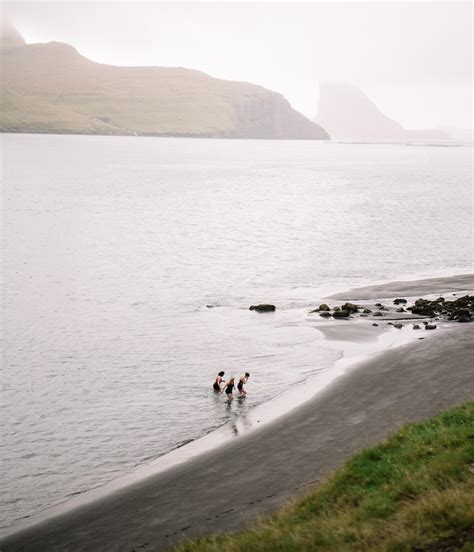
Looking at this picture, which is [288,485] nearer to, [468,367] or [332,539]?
[332,539]

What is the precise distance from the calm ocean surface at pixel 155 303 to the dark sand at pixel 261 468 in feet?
8.23

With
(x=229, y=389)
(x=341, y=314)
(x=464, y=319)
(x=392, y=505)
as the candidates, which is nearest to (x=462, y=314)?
(x=464, y=319)

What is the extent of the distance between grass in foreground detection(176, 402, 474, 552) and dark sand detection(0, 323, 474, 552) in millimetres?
3636

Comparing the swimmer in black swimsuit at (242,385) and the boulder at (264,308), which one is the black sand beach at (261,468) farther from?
the boulder at (264,308)

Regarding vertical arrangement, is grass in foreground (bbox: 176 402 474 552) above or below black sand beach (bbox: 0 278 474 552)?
above

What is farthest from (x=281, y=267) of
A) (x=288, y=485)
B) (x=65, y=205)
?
(x=65, y=205)

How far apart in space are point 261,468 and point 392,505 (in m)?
10.1

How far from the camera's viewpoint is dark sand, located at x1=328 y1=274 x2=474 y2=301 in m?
57.1

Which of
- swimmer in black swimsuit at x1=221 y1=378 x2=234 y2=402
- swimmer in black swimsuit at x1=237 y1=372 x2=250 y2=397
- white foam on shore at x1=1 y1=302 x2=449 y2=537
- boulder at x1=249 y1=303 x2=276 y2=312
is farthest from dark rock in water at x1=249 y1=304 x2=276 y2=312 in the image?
swimmer in black swimsuit at x1=221 y1=378 x2=234 y2=402

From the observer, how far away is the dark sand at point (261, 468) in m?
20.3

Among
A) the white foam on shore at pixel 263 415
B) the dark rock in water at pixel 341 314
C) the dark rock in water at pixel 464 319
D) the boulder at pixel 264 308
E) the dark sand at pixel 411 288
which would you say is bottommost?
the white foam on shore at pixel 263 415

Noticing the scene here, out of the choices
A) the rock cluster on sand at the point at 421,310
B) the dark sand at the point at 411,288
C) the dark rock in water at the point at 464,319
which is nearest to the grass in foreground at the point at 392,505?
the dark rock in water at the point at 464,319

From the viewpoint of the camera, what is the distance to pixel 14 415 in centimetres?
3172

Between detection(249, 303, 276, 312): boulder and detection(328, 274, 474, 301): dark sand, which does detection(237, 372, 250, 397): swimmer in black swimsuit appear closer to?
detection(249, 303, 276, 312): boulder
